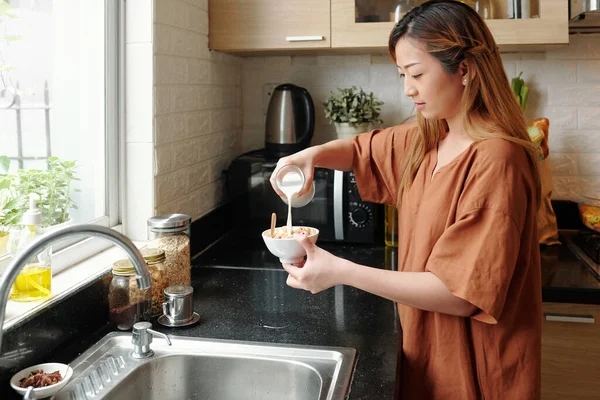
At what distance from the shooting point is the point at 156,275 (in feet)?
4.91

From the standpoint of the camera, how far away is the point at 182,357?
1.35 meters

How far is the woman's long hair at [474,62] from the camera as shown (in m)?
1.25

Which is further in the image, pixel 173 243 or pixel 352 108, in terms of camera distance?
pixel 352 108

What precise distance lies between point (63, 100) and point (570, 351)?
4.88 feet

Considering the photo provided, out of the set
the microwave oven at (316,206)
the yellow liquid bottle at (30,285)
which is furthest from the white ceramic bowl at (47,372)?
the microwave oven at (316,206)

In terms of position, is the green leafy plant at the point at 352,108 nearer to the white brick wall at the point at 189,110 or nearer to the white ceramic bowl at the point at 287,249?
the white brick wall at the point at 189,110

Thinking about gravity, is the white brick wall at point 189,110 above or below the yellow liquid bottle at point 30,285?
above

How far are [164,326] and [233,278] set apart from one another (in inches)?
16.3

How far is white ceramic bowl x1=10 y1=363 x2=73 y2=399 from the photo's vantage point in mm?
1083

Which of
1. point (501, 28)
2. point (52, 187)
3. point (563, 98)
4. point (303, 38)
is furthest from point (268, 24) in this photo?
point (563, 98)

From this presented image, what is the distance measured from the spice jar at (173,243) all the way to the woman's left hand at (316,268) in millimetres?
400

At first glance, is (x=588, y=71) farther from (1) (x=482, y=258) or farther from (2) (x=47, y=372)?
(2) (x=47, y=372)

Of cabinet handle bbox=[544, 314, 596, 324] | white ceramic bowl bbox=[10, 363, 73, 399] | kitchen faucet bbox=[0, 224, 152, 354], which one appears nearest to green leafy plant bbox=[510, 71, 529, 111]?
cabinet handle bbox=[544, 314, 596, 324]

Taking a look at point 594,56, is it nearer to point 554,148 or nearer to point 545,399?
point 554,148
